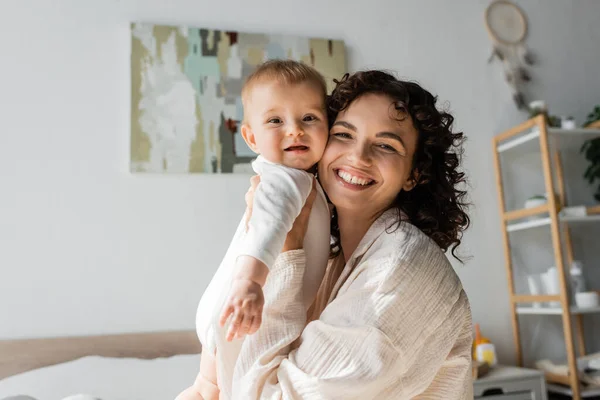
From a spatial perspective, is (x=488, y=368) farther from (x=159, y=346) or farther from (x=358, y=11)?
(x=358, y=11)

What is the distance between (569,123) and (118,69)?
238 centimetres

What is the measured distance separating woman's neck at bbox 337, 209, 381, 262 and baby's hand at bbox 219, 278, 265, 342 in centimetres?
35

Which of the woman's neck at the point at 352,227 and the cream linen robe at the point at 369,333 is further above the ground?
the woman's neck at the point at 352,227

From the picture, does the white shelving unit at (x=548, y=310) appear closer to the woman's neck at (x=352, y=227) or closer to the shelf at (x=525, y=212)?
the shelf at (x=525, y=212)

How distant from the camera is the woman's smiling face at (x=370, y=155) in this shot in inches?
43.4

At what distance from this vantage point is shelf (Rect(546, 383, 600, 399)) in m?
2.91

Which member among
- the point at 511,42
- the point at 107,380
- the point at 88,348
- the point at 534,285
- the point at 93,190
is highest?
the point at 511,42

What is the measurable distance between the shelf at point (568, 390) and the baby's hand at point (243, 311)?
260 centimetres

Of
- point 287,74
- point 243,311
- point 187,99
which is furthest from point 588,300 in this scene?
point 243,311

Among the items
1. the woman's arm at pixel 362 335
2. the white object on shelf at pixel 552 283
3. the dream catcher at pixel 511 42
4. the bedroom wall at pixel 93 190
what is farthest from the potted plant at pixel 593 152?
the woman's arm at pixel 362 335

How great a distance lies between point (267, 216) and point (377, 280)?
0.21m

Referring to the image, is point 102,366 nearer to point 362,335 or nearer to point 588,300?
point 362,335

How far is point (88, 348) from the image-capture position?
2555 millimetres

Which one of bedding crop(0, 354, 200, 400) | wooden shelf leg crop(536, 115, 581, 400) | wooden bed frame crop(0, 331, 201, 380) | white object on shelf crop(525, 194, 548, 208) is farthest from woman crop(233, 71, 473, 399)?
white object on shelf crop(525, 194, 548, 208)
